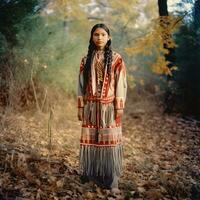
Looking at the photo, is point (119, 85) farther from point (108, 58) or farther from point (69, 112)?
point (69, 112)

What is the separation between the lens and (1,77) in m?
7.95

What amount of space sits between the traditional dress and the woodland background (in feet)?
1.12

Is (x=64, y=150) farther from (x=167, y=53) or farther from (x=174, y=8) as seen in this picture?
(x=174, y=8)

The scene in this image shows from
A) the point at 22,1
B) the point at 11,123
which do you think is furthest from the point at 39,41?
the point at 11,123

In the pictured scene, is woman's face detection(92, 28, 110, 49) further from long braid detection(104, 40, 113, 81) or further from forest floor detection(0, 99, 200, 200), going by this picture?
forest floor detection(0, 99, 200, 200)

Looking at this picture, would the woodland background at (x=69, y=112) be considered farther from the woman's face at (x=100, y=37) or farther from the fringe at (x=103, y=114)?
the woman's face at (x=100, y=37)

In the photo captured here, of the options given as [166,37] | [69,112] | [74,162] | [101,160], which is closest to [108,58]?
[101,160]

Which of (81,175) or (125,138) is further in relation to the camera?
(125,138)

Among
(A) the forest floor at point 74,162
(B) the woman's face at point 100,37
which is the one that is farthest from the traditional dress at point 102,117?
(A) the forest floor at point 74,162

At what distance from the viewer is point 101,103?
16.6 ft

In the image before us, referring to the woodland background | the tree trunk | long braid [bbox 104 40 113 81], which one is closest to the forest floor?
the woodland background

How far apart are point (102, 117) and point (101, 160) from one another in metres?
0.54

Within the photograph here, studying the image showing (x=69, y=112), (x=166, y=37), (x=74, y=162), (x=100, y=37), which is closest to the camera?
(x=100, y=37)

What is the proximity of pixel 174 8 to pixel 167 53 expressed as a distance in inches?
75.5
